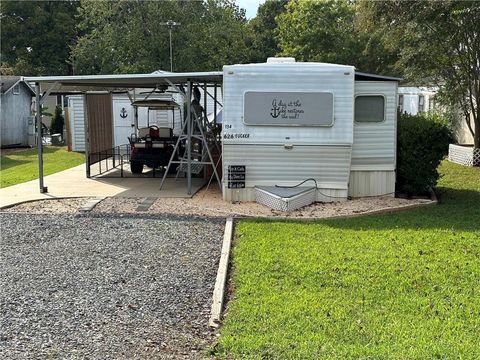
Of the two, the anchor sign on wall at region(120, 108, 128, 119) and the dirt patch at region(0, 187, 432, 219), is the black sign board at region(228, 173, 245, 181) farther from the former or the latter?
the anchor sign on wall at region(120, 108, 128, 119)

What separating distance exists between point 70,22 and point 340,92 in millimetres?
39203

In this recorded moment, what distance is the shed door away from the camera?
46.5 feet

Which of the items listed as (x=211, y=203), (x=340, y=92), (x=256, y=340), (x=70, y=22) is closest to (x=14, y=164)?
(x=211, y=203)

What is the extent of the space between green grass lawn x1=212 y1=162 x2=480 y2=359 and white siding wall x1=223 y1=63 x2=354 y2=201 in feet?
6.09

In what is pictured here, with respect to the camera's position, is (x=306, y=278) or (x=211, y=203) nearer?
(x=306, y=278)

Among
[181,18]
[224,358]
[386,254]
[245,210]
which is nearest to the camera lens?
[224,358]

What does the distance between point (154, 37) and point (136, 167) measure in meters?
14.4

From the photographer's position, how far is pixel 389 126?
10156mm

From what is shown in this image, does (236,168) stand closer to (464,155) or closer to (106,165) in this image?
(106,165)

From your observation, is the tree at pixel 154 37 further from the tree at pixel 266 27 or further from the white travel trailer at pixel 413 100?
the tree at pixel 266 27

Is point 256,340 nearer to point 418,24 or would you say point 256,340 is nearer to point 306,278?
point 306,278

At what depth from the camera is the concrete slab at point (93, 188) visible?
1071cm

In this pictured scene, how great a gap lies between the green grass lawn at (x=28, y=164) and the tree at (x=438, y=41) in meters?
10.1

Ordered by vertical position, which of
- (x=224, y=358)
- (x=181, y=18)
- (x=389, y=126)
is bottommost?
(x=224, y=358)
